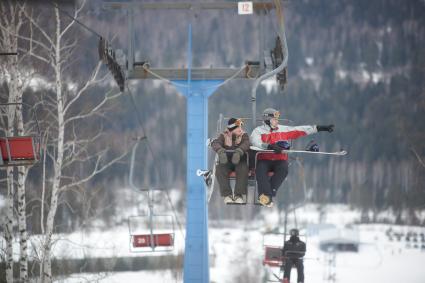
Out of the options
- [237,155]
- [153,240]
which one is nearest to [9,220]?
[153,240]

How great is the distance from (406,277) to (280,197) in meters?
14.8

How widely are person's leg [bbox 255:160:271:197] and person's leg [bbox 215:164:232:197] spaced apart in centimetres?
33

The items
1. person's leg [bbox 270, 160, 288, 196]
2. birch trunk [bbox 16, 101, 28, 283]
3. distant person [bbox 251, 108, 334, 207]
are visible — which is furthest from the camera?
birch trunk [bbox 16, 101, 28, 283]

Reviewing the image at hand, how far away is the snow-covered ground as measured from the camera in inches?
1207

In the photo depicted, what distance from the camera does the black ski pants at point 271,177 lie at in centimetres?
942

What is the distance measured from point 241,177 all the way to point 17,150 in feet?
7.83

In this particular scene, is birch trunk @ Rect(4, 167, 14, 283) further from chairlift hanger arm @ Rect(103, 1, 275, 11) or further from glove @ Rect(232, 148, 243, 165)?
glove @ Rect(232, 148, 243, 165)

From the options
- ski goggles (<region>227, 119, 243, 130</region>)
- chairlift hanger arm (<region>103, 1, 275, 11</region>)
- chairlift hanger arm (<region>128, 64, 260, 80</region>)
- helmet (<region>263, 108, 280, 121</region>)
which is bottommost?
ski goggles (<region>227, 119, 243, 130</region>)

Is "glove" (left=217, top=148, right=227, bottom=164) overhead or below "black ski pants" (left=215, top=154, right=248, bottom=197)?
overhead

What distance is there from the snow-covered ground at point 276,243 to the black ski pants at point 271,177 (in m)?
13.0

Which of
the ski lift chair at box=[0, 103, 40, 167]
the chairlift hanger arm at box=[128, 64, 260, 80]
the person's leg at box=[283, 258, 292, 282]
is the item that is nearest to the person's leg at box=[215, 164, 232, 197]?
the ski lift chair at box=[0, 103, 40, 167]

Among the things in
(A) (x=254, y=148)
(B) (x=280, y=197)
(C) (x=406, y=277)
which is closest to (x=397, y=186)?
(B) (x=280, y=197)

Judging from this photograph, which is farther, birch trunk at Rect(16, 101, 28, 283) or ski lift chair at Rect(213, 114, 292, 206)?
birch trunk at Rect(16, 101, 28, 283)

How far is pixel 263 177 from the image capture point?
948cm
